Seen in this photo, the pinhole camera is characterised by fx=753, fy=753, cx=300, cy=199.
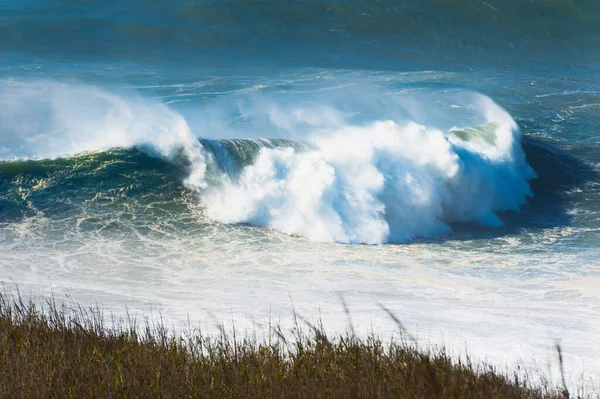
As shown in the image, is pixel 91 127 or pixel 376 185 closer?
pixel 376 185

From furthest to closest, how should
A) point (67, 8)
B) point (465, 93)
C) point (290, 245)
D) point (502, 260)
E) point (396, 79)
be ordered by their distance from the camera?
point (67, 8) → point (396, 79) → point (465, 93) → point (290, 245) → point (502, 260)

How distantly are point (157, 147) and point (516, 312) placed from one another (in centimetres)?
914

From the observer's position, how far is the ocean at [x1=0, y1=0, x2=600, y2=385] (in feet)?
30.3

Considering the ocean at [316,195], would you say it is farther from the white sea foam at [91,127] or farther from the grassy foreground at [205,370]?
the grassy foreground at [205,370]

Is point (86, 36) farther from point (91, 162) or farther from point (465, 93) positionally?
point (91, 162)

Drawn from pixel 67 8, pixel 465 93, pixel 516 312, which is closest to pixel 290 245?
pixel 516 312

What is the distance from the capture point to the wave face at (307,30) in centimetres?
3228

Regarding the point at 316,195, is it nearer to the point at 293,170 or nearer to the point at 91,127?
the point at 293,170

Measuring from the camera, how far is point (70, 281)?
32.8ft

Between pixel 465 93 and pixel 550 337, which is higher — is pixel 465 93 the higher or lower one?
the higher one

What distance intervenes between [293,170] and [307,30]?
69.7 feet

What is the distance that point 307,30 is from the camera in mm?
34688

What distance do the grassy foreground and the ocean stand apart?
1940 millimetres

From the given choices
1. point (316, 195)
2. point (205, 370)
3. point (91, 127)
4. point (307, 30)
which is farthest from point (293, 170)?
point (307, 30)
